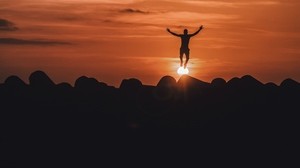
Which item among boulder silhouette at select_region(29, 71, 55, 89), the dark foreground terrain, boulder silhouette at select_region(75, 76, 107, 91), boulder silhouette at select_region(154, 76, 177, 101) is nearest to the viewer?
the dark foreground terrain

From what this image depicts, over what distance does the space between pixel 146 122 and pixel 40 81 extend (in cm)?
360

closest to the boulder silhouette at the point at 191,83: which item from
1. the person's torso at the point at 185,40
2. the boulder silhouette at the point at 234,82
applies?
the boulder silhouette at the point at 234,82

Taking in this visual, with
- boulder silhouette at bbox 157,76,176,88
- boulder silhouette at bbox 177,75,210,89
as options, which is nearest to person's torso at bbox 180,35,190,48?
boulder silhouette at bbox 177,75,210,89

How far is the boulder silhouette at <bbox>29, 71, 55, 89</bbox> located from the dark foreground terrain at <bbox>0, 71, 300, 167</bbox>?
0.19 m

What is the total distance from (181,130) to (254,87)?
8.57 ft

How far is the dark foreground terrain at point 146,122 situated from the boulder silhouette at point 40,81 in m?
0.19

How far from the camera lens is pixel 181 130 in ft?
77.8

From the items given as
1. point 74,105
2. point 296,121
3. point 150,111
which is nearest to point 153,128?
point 150,111

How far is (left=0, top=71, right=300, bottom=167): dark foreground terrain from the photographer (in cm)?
2359

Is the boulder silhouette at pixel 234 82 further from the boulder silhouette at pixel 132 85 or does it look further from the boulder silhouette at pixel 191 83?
the boulder silhouette at pixel 132 85

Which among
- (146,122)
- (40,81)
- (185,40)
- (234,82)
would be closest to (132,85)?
(146,122)

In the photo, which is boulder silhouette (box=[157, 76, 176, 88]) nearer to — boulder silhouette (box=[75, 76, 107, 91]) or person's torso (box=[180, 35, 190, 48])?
boulder silhouette (box=[75, 76, 107, 91])

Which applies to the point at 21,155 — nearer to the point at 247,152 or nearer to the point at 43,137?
the point at 43,137

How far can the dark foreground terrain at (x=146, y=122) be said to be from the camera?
77.4ft
